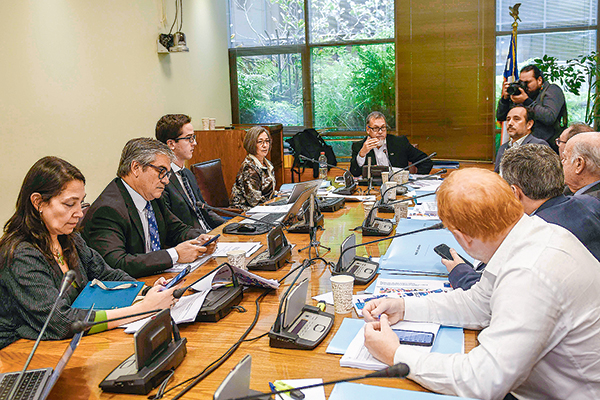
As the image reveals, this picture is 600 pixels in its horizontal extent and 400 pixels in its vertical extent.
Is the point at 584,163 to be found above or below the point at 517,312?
above

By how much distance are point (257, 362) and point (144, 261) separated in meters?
1.01

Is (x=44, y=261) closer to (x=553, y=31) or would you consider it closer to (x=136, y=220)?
(x=136, y=220)

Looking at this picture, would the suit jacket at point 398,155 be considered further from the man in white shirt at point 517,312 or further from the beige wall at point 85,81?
the man in white shirt at point 517,312

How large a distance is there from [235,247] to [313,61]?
17.6 feet

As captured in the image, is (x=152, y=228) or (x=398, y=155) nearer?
(x=152, y=228)

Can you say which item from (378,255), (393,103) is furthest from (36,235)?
(393,103)

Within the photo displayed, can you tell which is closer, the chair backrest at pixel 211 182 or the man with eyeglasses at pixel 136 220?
the man with eyeglasses at pixel 136 220

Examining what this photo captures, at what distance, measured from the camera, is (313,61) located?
7410 mm

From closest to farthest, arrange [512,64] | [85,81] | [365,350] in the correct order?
1. [365,350]
2. [85,81]
3. [512,64]

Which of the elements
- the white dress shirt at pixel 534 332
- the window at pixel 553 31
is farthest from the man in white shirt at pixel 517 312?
the window at pixel 553 31

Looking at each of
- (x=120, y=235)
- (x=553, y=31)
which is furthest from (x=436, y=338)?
(x=553, y=31)

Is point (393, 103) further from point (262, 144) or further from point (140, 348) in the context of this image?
point (140, 348)

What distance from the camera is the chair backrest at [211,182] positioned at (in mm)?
4031

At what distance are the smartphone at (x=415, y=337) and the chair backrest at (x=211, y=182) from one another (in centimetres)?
279
